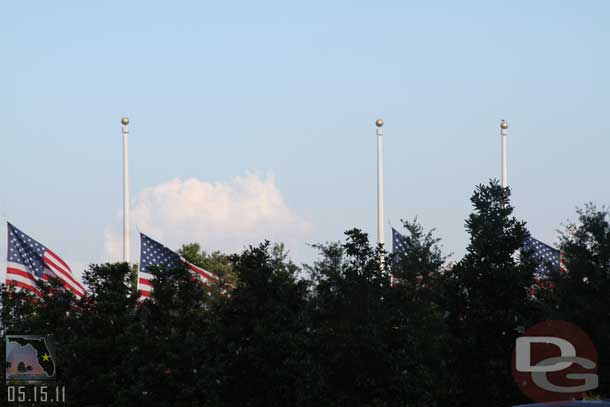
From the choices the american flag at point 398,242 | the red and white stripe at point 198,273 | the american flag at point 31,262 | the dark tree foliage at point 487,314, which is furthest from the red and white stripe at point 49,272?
the dark tree foliage at point 487,314

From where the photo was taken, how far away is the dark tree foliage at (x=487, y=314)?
2928cm

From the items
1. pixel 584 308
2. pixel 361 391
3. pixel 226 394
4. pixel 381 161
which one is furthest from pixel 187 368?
pixel 381 161

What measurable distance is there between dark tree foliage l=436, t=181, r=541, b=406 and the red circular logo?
1.22ft

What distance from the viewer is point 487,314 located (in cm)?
2961

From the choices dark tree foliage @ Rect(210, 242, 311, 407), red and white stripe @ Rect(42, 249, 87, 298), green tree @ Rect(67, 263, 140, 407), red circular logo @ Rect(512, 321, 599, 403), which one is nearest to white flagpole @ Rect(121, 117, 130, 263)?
red and white stripe @ Rect(42, 249, 87, 298)

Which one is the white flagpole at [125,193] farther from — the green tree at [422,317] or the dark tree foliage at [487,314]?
the dark tree foliage at [487,314]

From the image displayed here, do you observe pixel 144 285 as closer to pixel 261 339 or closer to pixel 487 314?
pixel 261 339

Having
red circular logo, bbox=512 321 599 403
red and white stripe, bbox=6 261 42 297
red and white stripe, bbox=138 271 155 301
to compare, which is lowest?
red circular logo, bbox=512 321 599 403

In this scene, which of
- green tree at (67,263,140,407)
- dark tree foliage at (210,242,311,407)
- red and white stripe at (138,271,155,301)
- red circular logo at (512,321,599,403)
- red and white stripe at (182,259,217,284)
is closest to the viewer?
red circular logo at (512,321,599,403)

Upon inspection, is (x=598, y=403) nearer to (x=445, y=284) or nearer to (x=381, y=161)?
(x=445, y=284)

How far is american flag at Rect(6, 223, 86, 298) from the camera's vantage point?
4197 cm

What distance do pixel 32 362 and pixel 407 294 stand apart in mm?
14216

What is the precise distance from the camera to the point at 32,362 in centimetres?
3991

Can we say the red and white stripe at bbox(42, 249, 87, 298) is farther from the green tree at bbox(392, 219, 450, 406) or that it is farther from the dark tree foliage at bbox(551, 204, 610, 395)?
the dark tree foliage at bbox(551, 204, 610, 395)
